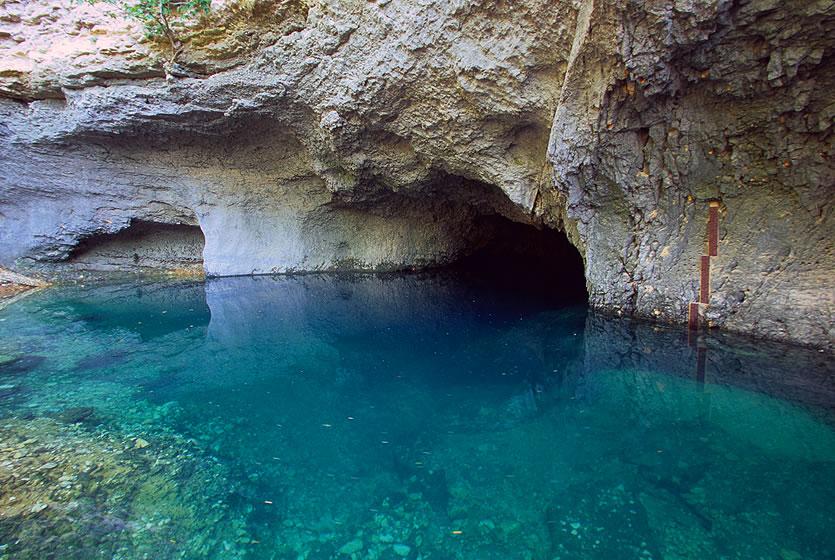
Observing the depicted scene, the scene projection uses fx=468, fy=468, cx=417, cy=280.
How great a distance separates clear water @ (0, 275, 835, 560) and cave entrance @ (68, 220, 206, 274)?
5.34 m

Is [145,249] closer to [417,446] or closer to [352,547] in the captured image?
[417,446]

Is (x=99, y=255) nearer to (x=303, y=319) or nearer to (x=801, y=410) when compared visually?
(x=303, y=319)

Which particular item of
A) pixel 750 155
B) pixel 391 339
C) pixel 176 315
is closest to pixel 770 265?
pixel 750 155

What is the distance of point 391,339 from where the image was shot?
592 centimetres

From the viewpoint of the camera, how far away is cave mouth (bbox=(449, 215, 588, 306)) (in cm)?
879

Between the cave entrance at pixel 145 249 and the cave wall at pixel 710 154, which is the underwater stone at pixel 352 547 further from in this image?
the cave entrance at pixel 145 249

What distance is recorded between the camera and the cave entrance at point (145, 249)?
35.2 feet

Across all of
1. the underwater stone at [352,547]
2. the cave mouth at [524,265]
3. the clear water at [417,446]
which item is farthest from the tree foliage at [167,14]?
the underwater stone at [352,547]

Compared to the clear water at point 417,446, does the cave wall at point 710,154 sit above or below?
above

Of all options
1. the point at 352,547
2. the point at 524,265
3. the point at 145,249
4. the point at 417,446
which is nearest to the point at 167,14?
the point at 145,249

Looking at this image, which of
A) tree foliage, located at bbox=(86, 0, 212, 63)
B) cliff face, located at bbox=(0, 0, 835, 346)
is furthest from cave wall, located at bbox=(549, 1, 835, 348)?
tree foliage, located at bbox=(86, 0, 212, 63)

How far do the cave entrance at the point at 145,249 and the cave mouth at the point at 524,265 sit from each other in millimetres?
6365

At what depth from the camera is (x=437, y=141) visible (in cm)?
738

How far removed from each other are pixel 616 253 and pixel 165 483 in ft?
18.2
